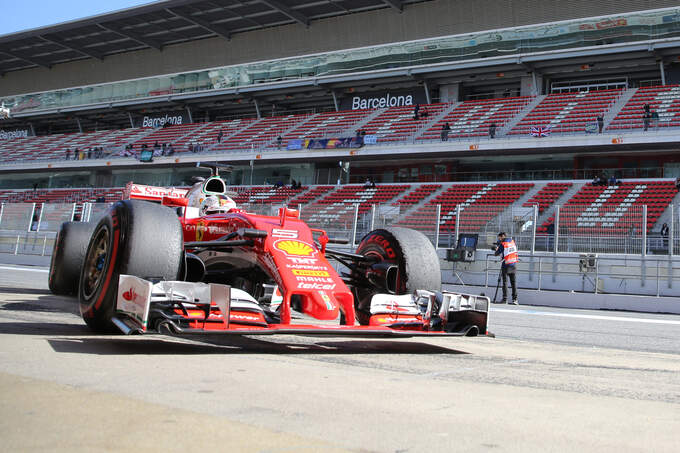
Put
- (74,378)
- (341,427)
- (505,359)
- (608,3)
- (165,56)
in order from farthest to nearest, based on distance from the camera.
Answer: (165,56)
(608,3)
(505,359)
(74,378)
(341,427)

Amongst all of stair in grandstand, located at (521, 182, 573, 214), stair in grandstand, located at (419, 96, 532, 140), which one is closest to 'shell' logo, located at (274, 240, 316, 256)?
stair in grandstand, located at (521, 182, 573, 214)

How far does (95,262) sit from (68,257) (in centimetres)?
267

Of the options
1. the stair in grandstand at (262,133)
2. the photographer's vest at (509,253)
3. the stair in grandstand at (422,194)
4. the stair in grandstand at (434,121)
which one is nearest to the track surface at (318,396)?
the photographer's vest at (509,253)

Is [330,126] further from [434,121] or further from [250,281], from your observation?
[250,281]

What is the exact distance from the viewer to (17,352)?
3568mm

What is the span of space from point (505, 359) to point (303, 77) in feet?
107

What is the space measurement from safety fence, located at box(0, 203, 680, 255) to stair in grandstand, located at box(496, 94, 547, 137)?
1190 centimetres

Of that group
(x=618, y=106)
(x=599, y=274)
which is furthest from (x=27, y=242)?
(x=618, y=106)

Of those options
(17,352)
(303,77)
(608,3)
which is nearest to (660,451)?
(17,352)

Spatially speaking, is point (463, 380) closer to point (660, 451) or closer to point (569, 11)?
point (660, 451)

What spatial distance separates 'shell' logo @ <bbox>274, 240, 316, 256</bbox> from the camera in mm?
4902

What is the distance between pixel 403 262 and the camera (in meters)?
5.50

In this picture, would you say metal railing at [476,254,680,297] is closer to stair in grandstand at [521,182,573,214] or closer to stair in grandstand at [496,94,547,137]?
stair in grandstand at [521,182,573,214]

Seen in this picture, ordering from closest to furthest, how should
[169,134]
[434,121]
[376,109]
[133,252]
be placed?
1. [133,252]
2. [434,121]
3. [376,109]
4. [169,134]
